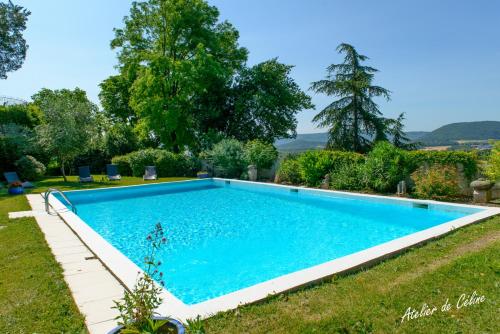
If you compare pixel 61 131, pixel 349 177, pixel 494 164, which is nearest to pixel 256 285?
pixel 494 164

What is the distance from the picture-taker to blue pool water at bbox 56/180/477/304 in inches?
226

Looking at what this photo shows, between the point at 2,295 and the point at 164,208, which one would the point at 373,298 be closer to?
the point at 2,295

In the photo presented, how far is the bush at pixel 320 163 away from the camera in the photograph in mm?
13065

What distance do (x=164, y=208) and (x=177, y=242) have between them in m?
4.43

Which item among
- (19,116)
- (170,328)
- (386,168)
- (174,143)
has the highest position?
(19,116)

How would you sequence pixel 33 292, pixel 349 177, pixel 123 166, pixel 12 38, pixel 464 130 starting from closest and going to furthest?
pixel 33 292 < pixel 349 177 < pixel 12 38 < pixel 123 166 < pixel 464 130

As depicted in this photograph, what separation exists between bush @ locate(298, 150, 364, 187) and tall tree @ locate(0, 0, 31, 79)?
19.4 m

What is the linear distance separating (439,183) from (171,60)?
18755mm

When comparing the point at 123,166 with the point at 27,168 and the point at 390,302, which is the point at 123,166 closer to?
the point at 27,168

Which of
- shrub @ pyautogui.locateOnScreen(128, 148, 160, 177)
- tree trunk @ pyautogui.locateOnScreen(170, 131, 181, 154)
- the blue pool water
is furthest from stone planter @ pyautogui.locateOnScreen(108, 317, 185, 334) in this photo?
tree trunk @ pyautogui.locateOnScreen(170, 131, 181, 154)

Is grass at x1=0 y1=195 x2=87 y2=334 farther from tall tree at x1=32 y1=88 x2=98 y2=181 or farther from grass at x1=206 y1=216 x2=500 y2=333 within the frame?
tall tree at x1=32 y1=88 x2=98 y2=181

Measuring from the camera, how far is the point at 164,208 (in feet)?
38.2

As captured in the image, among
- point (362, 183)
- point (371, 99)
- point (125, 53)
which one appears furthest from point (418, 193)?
point (125, 53)

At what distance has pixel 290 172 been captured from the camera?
1521 centimetres
